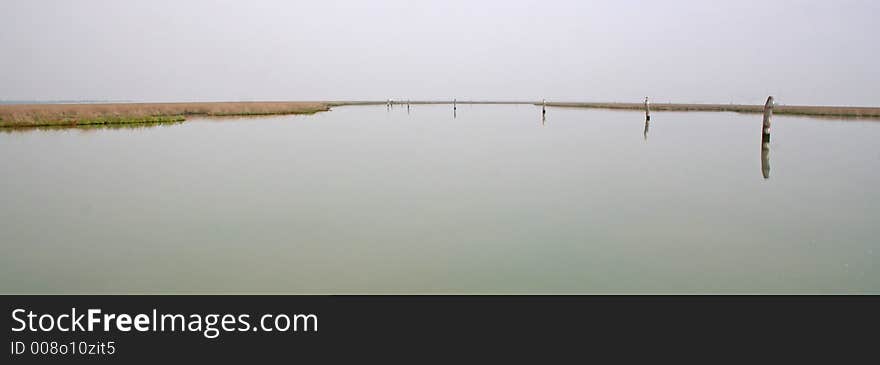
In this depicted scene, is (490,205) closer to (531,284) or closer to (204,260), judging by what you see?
(531,284)

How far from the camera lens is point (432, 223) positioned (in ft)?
31.7

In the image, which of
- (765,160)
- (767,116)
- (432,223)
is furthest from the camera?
(767,116)

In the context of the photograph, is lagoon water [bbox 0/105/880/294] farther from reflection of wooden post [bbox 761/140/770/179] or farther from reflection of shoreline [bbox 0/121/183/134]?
reflection of shoreline [bbox 0/121/183/134]

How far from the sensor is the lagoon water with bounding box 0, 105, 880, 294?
688cm

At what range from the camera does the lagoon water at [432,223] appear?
22.6 feet

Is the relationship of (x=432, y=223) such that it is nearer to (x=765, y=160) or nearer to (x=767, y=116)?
(x=765, y=160)

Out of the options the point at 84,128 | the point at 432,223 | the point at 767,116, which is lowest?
the point at 432,223

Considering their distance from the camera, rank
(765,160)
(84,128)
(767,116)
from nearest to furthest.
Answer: (765,160) < (767,116) < (84,128)

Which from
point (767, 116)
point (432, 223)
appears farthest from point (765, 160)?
point (432, 223)

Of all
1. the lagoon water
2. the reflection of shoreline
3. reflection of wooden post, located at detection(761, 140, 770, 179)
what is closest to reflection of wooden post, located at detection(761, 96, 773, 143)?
reflection of wooden post, located at detection(761, 140, 770, 179)

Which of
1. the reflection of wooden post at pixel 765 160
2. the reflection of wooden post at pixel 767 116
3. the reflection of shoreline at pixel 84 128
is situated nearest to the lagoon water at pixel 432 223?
the reflection of wooden post at pixel 765 160

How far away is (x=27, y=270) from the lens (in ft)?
23.2
